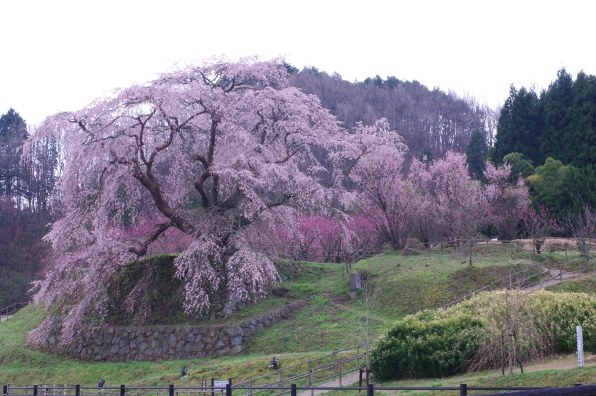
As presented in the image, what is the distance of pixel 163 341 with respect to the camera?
89.0ft

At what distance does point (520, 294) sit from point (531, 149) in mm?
34363

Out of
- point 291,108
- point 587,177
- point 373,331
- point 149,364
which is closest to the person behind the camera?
point 373,331

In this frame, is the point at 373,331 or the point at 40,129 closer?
the point at 373,331

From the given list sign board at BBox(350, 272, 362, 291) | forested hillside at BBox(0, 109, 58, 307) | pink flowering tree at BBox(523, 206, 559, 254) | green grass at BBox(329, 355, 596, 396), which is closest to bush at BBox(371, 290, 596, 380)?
green grass at BBox(329, 355, 596, 396)

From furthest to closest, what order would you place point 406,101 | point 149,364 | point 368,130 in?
point 406,101 → point 368,130 → point 149,364

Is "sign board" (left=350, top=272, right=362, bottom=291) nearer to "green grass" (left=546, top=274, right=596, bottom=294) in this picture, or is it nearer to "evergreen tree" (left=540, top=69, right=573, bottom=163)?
"green grass" (left=546, top=274, right=596, bottom=294)

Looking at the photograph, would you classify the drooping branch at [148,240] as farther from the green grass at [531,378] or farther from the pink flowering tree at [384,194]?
the green grass at [531,378]

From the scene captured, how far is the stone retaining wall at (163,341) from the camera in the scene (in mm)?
26078

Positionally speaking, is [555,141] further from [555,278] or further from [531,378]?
[531,378]

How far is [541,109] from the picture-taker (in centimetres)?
5091

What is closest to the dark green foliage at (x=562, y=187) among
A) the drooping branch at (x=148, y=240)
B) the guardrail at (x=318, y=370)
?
the drooping branch at (x=148, y=240)

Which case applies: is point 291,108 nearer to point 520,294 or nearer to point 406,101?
point 520,294

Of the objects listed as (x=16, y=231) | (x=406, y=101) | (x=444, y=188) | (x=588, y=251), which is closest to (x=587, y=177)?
(x=444, y=188)

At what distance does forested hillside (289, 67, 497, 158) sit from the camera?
92438 mm
